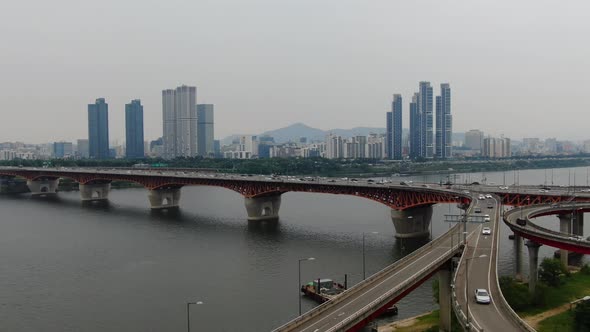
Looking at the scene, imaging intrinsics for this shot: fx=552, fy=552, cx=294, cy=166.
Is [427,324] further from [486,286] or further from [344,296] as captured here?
[344,296]

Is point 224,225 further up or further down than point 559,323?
further up

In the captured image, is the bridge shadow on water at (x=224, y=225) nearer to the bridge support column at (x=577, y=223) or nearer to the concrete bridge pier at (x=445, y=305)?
the bridge support column at (x=577, y=223)

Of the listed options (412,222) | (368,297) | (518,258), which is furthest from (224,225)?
(368,297)

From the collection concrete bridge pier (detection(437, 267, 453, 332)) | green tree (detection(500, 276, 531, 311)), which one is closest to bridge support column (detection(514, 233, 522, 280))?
green tree (detection(500, 276, 531, 311))

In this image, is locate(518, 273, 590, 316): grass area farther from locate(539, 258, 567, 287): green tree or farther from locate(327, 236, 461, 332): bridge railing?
locate(327, 236, 461, 332): bridge railing

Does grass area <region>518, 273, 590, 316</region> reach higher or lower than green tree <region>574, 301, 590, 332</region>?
lower

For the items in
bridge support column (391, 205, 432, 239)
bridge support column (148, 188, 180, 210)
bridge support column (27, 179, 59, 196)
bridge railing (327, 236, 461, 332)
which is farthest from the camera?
bridge support column (27, 179, 59, 196)

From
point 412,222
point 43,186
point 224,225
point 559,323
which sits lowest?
point 559,323

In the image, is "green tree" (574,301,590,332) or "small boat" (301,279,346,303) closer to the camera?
"green tree" (574,301,590,332)
